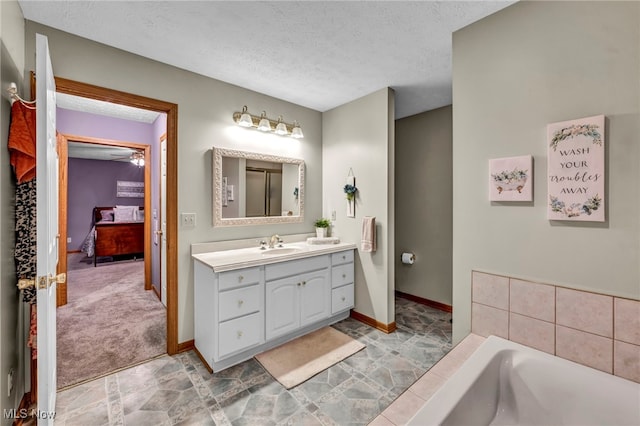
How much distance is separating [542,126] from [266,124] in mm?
2228

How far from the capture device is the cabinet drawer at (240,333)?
204 cm

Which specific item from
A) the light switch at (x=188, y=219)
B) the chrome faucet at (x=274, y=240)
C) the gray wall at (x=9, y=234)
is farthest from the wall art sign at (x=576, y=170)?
the gray wall at (x=9, y=234)

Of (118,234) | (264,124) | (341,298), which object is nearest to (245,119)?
(264,124)

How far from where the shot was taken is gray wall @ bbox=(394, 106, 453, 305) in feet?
10.7

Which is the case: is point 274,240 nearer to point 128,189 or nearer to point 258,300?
point 258,300

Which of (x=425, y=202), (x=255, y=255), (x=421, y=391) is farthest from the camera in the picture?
(x=425, y=202)

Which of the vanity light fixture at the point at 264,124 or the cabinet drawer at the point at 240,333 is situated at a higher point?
the vanity light fixture at the point at 264,124

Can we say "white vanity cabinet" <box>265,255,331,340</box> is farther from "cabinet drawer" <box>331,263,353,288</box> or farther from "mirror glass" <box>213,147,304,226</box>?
"mirror glass" <box>213,147,304,226</box>

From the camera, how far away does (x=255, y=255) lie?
2.39 m

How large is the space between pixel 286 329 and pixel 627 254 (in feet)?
7.41

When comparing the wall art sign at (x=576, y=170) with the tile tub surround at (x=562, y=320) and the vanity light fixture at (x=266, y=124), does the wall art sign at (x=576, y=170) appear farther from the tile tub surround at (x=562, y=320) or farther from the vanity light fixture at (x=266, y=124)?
the vanity light fixture at (x=266, y=124)

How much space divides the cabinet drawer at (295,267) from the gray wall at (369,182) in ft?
1.73

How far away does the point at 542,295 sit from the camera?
1.47 m

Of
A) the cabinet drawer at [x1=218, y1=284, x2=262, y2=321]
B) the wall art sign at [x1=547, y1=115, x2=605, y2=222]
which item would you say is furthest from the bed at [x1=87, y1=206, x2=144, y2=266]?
the wall art sign at [x1=547, y1=115, x2=605, y2=222]
